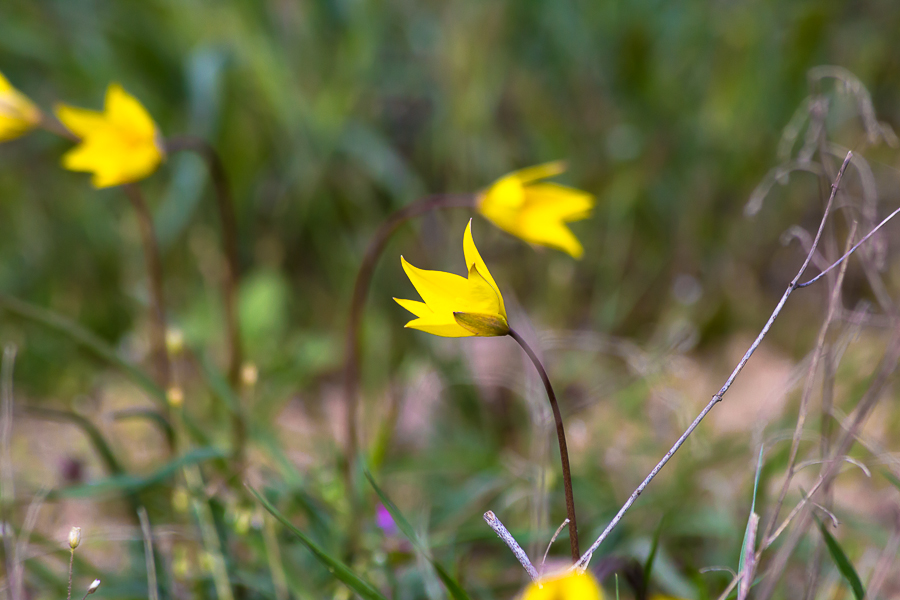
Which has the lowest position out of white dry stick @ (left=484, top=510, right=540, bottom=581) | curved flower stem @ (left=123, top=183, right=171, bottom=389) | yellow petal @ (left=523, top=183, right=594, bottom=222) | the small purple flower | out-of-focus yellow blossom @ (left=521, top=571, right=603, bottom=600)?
the small purple flower

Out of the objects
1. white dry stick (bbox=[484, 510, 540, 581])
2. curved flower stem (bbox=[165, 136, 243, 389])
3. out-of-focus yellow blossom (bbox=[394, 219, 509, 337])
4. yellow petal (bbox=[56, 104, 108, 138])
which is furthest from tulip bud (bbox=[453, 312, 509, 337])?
yellow petal (bbox=[56, 104, 108, 138])

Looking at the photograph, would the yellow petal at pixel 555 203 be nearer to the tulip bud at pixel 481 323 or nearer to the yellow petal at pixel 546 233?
the yellow petal at pixel 546 233

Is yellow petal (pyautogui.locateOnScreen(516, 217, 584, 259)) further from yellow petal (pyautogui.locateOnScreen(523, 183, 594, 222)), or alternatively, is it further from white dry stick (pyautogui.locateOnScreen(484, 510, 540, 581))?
white dry stick (pyautogui.locateOnScreen(484, 510, 540, 581))

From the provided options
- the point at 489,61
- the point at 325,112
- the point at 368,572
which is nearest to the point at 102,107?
the point at 325,112

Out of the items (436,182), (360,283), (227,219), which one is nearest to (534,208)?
(360,283)

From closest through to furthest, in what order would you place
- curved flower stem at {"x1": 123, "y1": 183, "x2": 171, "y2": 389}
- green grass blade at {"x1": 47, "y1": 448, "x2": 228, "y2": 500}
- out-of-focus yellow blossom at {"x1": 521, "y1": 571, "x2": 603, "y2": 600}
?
out-of-focus yellow blossom at {"x1": 521, "y1": 571, "x2": 603, "y2": 600}
green grass blade at {"x1": 47, "y1": 448, "x2": 228, "y2": 500}
curved flower stem at {"x1": 123, "y1": 183, "x2": 171, "y2": 389}
